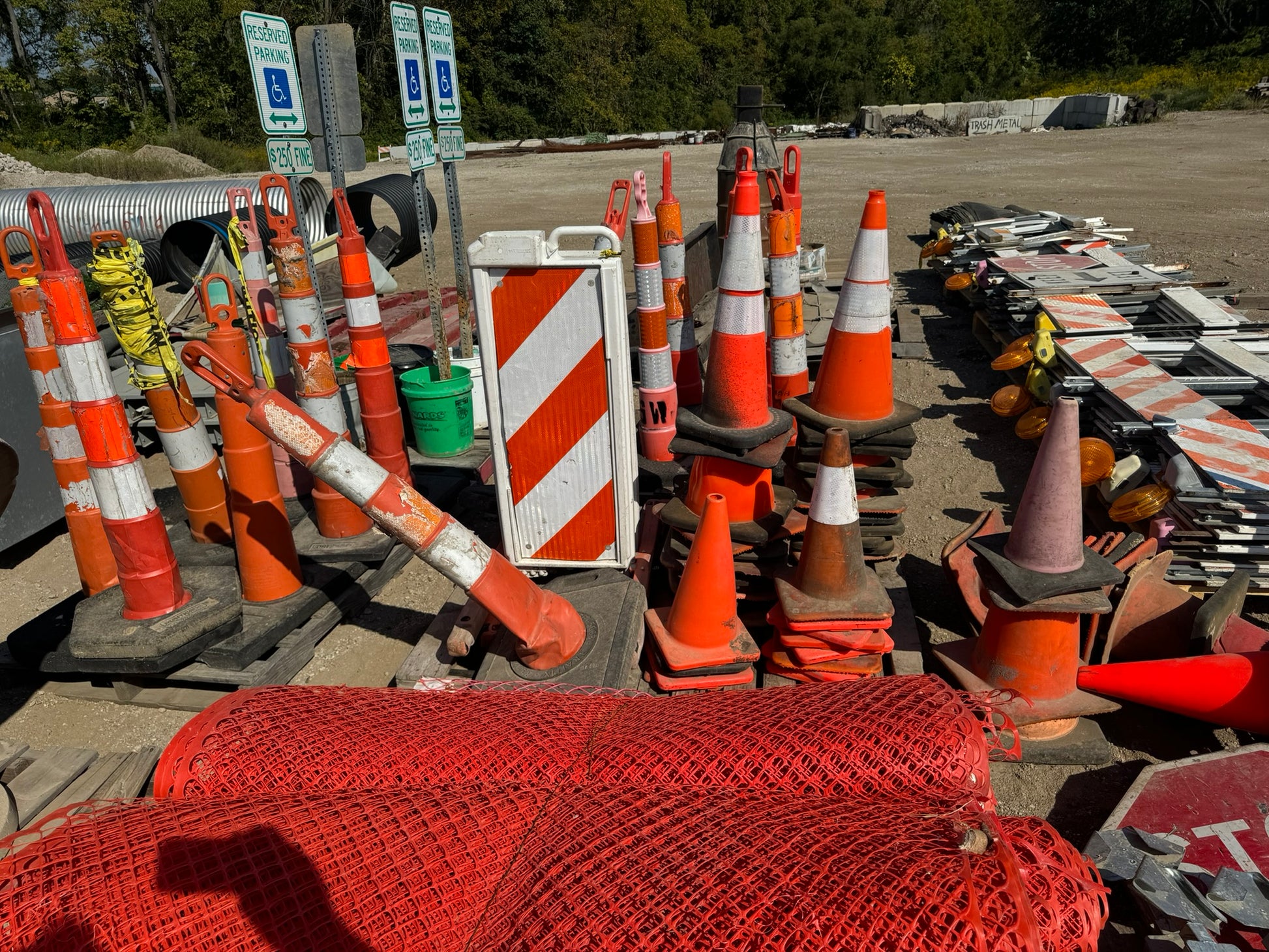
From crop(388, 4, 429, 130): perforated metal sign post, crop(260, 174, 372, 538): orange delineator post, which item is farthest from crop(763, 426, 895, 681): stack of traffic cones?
crop(388, 4, 429, 130): perforated metal sign post

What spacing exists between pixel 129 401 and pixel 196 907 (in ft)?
17.8

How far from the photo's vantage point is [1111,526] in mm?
4609

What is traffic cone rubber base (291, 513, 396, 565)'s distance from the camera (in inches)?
171

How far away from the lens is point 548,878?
1.85 metres

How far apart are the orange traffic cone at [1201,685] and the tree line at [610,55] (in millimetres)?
41113

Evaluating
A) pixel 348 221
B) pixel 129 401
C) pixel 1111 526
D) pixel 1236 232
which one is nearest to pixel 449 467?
pixel 348 221

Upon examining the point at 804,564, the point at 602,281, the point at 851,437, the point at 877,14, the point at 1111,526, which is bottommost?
the point at 1111,526

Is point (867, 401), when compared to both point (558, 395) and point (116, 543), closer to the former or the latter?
point (558, 395)

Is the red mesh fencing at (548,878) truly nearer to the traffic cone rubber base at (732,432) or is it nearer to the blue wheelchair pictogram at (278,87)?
the traffic cone rubber base at (732,432)

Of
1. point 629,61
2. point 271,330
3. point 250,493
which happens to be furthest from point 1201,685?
point 629,61

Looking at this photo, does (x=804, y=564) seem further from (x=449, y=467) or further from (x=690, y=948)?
(x=449, y=467)

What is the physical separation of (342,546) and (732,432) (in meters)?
2.28

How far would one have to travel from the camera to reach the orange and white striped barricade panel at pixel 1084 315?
6.39m

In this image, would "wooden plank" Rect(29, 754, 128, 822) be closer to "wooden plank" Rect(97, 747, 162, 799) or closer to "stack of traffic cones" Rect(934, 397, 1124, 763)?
"wooden plank" Rect(97, 747, 162, 799)
